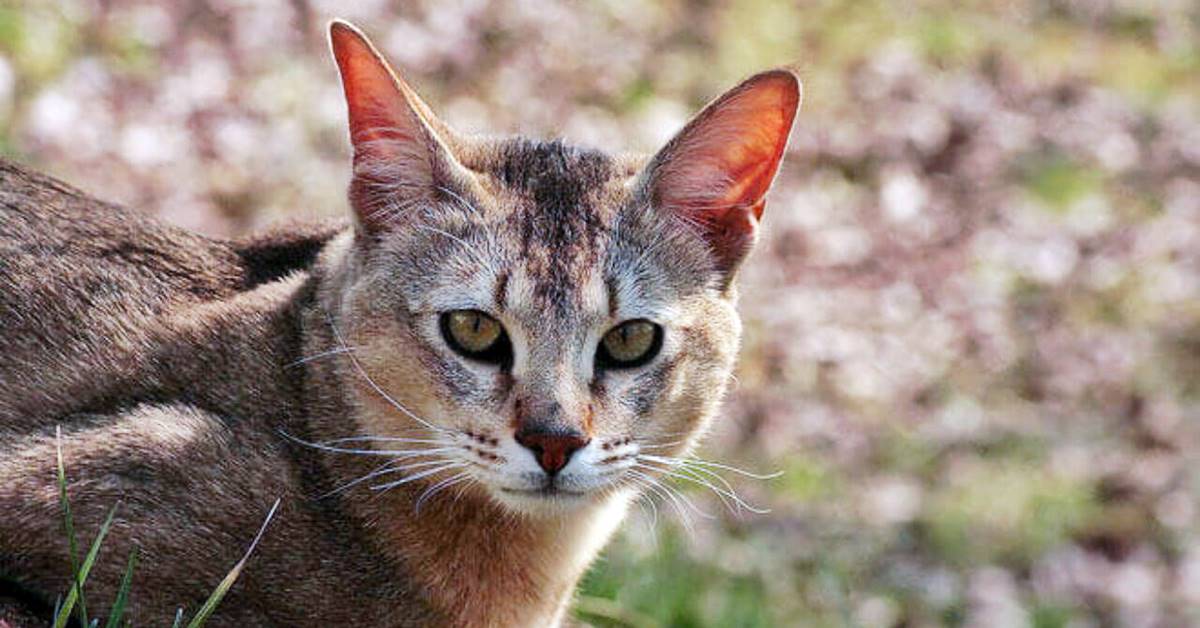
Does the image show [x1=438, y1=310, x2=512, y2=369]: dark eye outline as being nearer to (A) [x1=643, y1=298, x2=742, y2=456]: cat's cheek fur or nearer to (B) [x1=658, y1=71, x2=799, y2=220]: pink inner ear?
(A) [x1=643, y1=298, x2=742, y2=456]: cat's cheek fur

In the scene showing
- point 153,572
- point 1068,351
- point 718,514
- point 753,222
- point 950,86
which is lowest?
point 153,572

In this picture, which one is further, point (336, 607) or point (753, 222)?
point (753, 222)

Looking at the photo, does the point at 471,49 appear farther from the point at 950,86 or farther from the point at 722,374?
the point at 722,374

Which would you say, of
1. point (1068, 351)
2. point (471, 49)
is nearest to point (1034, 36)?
point (1068, 351)

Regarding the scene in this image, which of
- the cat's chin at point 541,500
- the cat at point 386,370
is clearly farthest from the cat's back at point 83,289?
the cat's chin at point 541,500

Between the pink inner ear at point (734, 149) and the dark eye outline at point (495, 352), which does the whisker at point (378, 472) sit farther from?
the pink inner ear at point (734, 149)

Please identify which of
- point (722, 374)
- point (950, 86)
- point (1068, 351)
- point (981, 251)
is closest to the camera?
point (722, 374)

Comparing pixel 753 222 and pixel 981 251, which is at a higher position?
pixel 981 251
